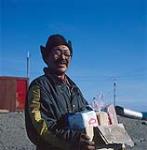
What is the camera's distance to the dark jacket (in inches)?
124

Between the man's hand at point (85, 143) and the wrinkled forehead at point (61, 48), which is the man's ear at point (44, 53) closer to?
the wrinkled forehead at point (61, 48)

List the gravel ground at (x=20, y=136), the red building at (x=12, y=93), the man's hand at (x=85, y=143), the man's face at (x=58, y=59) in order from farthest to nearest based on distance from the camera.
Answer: the red building at (x=12, y=93) < the gravel ground at (x=20, y=136) < the man's face at (x=58, y=59) < the man's hand at (x=85, y=143)

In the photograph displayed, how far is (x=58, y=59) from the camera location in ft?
11.0

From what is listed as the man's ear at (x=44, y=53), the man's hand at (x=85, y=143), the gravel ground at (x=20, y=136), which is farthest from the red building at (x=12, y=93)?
the man's hand at (x=85, y=143)

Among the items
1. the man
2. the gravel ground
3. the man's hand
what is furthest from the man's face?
the gravel ground

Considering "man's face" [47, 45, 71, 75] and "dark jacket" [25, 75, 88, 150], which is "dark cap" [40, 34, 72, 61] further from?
"dark jacket" [25, 75, 88, 150]

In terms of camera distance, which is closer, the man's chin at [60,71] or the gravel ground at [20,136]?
the man's chin at [60,71]

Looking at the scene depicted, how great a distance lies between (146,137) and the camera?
1520 cm

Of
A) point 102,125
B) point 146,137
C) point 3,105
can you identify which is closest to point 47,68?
point 102,125

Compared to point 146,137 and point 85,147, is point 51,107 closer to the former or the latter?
point 85,147

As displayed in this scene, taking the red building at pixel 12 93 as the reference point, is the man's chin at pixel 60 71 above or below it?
below

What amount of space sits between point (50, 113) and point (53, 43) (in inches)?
18.3

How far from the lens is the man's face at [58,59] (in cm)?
335

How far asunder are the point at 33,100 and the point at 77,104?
0.34 metres
